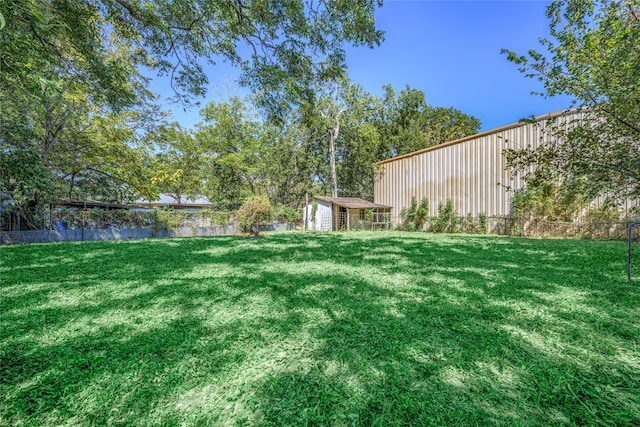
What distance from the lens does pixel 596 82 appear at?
498 centimetres

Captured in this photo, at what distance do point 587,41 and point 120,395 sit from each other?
8.74 meters

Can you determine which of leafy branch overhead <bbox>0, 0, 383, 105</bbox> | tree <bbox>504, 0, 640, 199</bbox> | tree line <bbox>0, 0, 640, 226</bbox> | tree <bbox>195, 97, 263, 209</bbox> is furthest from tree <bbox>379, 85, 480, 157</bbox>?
leafy branch overhead <bbox>0, 0, 383, 105</bbox>

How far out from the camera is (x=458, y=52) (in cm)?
860

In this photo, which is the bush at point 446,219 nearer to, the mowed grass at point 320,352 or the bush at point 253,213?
the bush at point 253,213

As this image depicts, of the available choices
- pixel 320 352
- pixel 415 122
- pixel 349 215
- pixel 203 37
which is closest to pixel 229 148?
pixel 349 215

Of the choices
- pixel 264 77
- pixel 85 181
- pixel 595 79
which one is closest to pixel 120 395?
pixel 264 77

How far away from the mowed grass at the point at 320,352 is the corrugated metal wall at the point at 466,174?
428 inches

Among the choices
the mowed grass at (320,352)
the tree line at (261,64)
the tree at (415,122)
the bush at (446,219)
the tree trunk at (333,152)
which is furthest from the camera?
the tree at (415,122)

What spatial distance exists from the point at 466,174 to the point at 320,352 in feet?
50.7

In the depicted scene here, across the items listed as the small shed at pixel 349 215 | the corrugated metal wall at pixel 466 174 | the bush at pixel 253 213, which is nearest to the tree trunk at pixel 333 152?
the small shed at pixel 349 215

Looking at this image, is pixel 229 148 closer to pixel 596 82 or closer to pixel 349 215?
pixel 349 215

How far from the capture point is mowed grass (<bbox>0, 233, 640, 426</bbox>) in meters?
1.30

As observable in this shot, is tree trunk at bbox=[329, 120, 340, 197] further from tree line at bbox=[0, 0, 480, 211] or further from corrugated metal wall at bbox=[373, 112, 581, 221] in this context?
corrugated metal wall at bbox=[373, 112, 581, 221]

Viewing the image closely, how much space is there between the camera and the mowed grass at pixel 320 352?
1299 millimetres
